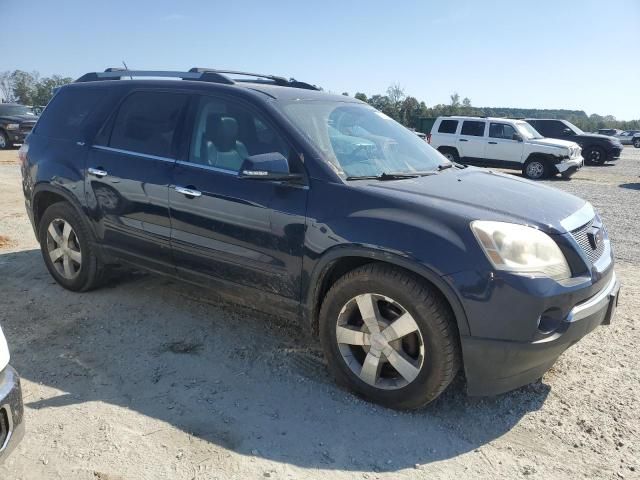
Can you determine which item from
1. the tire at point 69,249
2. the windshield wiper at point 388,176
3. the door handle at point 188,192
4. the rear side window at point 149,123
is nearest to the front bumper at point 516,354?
the windshield wiper at point 388,176

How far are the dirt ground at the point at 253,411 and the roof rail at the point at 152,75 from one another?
1.67m

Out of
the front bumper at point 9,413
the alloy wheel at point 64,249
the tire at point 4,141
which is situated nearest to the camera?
the front bumper at point 9,413

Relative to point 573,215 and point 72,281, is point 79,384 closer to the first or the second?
point 72,281

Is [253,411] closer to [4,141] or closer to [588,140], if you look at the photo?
[4,141]

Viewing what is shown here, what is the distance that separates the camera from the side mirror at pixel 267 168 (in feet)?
10.00

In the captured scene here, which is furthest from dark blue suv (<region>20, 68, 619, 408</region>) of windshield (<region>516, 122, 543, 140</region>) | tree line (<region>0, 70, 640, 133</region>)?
tree line (<region>0, 70, 640, 133</region>)

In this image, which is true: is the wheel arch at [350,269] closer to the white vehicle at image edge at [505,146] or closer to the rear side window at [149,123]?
the rear side window at [149,123]

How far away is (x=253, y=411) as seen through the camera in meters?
3.00

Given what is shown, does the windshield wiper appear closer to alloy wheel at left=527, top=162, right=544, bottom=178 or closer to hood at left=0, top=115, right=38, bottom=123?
alloy wheel at left=527, top=162, right=544, bottom=178

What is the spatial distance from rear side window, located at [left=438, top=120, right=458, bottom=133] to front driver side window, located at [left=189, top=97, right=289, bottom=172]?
14.8 meters

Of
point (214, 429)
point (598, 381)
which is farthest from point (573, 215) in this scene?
point (214, 429)

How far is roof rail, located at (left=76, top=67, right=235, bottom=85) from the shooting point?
3848 millimetres

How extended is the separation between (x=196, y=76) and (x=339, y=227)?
1.84 metres

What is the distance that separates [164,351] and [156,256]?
0.74 meters
